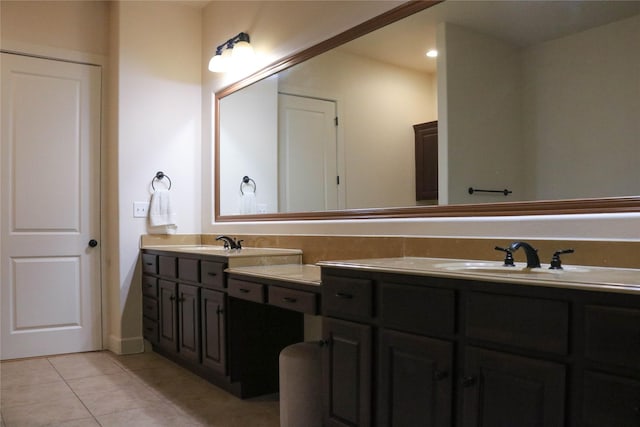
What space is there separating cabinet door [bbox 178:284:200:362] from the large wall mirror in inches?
27.0

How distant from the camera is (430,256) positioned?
2283 mm

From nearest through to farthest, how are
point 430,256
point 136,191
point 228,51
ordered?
point 430,256
point 228,51
point 136,191

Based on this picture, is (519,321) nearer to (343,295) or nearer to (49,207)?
(343,295)

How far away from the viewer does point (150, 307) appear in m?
3.76

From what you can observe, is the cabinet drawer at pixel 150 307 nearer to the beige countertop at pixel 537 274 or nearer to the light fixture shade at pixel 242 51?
the light fixture shade at pixel 242 51

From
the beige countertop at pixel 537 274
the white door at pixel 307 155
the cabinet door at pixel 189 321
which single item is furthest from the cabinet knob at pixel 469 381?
the cabinet door at pixel 189 321

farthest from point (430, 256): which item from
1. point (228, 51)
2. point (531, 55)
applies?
point (228, 51)

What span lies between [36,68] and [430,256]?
3194mm

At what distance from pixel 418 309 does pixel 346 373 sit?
0.45 m

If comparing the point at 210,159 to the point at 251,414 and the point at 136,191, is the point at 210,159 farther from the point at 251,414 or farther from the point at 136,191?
the point at 251,414

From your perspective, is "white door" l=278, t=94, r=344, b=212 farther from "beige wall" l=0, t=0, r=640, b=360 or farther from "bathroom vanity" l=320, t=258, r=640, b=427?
"bathroom vanity" l=320, t=258, r=640, b=427

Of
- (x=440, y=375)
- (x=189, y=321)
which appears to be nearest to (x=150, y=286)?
(x=189, y=321)

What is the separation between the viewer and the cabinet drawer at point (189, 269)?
10.1 ft

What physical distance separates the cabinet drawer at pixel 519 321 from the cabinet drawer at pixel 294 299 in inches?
31.4
